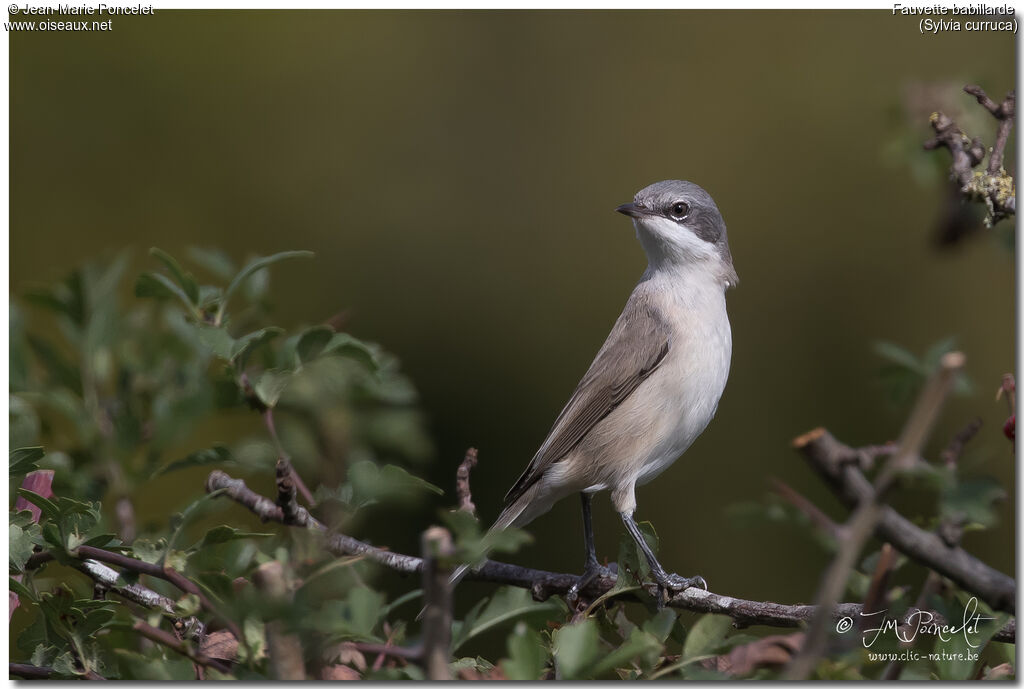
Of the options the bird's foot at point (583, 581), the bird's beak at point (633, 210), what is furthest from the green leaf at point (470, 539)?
the bird's beak at point (633, 210)

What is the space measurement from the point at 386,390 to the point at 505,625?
2.91ft

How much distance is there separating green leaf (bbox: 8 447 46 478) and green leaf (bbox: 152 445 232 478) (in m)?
0.47

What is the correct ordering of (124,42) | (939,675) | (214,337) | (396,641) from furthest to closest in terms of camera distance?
(124,42)
(214,337)
(396,641)
(939,675)

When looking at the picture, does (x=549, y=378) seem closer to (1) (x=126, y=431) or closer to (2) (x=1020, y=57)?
(1) (x=126, y=431)

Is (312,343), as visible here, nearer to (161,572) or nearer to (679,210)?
(161,572)

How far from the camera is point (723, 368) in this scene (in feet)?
10.8

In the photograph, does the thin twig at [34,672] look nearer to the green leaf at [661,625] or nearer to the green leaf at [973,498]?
the green leaf at [661,625]

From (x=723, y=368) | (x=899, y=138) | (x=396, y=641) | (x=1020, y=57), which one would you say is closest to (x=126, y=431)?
(x=396, y=641)

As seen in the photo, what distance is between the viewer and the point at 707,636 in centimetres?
188

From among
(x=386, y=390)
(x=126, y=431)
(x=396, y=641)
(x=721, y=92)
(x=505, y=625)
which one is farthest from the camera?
(x=721, y=92)

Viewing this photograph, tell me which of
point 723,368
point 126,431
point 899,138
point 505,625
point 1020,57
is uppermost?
point 1020,57

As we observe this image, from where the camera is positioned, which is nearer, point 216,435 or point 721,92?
point 216,435

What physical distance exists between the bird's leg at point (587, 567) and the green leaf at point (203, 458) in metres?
1.07

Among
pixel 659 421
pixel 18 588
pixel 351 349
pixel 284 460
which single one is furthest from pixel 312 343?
pixel 659 421
